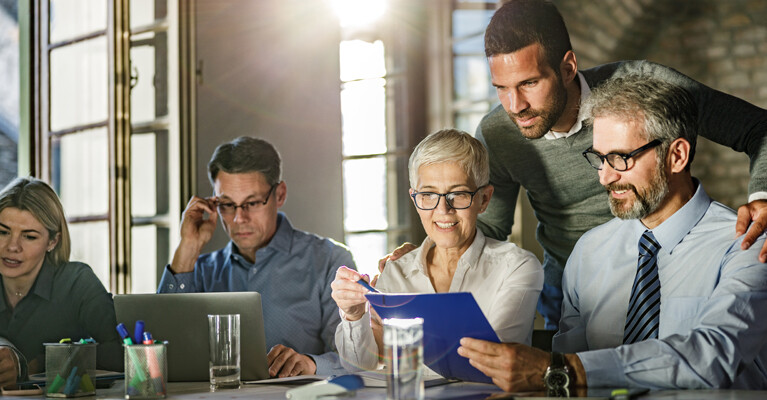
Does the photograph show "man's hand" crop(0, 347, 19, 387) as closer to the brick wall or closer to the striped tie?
the striped tie

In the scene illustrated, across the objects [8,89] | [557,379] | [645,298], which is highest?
[8,89]

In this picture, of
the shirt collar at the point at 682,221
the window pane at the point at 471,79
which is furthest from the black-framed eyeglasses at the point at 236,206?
the window pane at the point at 471,79

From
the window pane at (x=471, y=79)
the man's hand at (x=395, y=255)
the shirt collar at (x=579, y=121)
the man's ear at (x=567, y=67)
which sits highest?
the window pane at (x=471, y=79)

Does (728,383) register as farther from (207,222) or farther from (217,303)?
(207,222)

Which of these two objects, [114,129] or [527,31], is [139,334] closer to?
[527,31]

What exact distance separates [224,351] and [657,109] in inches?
43.9

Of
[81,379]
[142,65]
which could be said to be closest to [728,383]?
[81,379]

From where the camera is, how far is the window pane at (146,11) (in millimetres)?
3123

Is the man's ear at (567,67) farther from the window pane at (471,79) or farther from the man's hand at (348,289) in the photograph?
the window pane at (471,79)

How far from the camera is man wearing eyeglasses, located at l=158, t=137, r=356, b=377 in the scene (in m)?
2.50

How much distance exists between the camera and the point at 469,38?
4266 millimetres

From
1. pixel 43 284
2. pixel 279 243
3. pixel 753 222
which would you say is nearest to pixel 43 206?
pixel 43 284

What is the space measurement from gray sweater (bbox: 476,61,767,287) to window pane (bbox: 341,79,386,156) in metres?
2.09

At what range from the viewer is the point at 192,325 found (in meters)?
1.75
